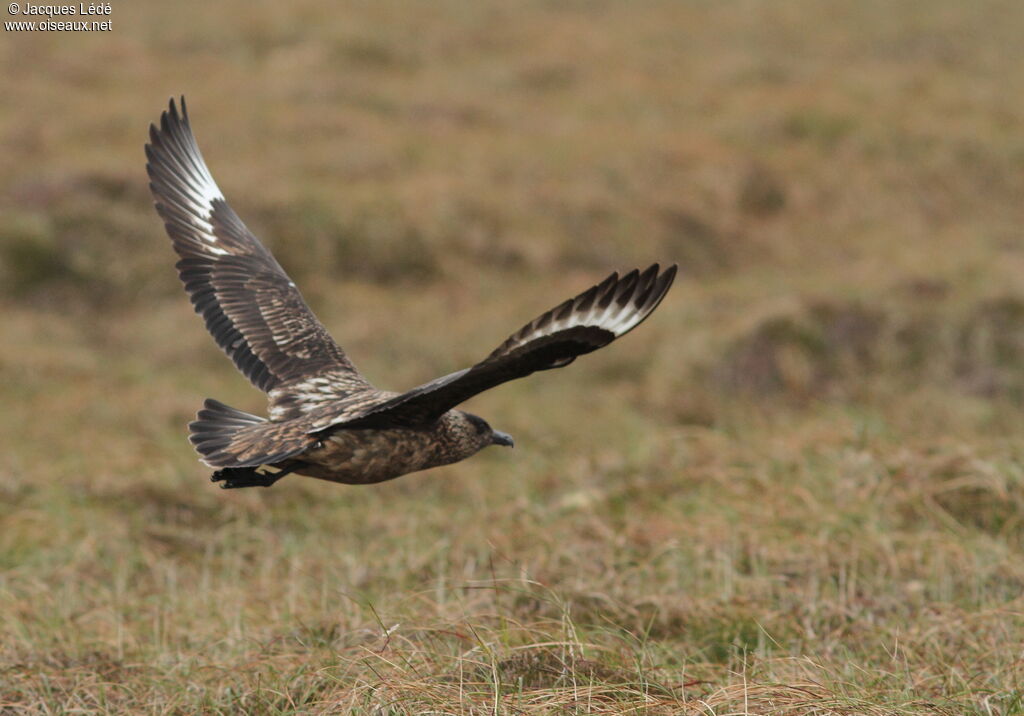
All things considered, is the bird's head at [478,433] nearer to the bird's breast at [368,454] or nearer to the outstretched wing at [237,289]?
the bird's breast at [368,454]

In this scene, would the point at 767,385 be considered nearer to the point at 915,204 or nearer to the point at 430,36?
the point at 915,204

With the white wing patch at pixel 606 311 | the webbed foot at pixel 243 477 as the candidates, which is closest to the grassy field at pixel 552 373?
the webbed foot at pixel 243 477

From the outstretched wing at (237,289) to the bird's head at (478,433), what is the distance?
565mm

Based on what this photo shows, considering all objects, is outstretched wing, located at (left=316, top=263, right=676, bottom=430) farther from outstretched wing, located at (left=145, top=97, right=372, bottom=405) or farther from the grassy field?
outstretched wing, located at (left=145, top=97, right=372, bottom=405)

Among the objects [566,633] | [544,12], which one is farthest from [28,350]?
[544,12]

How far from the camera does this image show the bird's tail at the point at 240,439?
12.7ft

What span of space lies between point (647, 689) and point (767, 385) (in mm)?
6376

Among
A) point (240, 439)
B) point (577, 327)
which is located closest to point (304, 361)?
point (240, 439)

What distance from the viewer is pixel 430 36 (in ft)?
56.6

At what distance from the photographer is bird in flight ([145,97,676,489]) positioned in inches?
130

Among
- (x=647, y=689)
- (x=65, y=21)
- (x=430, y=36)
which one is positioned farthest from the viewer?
(x=430, y=36)

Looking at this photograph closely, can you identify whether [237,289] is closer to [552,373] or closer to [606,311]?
[606,311]

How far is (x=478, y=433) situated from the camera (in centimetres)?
426

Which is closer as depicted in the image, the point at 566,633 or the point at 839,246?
the point at 566,633
